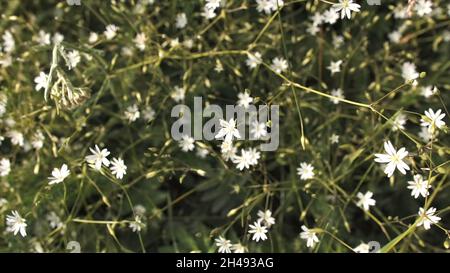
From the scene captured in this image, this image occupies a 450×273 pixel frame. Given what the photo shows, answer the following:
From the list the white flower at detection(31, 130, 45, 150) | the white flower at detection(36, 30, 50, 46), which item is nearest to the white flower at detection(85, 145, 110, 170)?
the white flower at detection(31, 130, 45, 150)

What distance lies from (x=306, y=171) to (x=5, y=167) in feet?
2.86

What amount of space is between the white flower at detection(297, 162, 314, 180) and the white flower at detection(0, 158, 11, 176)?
838 mm

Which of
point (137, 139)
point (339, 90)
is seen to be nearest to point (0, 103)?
point (137, 139)

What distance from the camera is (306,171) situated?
1625 millimetres

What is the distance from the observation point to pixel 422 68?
2.05 m

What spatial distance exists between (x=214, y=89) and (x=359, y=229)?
67 cm

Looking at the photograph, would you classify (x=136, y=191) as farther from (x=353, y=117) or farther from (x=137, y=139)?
(x=353, y=117)

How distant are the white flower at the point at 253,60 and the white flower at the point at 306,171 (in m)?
0.33

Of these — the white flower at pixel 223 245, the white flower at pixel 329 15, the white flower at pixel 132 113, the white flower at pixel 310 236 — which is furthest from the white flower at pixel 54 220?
the white flower at pixel 329 15

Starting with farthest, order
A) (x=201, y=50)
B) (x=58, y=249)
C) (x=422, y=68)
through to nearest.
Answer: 1. (x=422, y=68)
2. (x=201, y=50)
3. (x=58, y=249)

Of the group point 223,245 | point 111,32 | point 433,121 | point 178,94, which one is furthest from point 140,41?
point 433,121

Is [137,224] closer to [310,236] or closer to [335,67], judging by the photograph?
[310,236]

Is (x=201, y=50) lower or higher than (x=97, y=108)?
higher

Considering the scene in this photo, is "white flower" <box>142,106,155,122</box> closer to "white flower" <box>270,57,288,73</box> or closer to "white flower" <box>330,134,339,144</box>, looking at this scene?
"white flower" <box>270,57,288,73</box>
